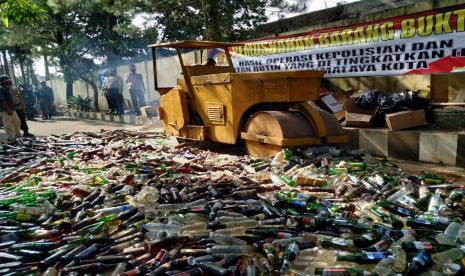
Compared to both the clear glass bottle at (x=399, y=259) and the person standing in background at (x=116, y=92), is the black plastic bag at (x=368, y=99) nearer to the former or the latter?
the clear glass bottle at (x=399, y=259)

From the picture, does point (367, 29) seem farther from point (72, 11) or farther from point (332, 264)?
point (72, 11)

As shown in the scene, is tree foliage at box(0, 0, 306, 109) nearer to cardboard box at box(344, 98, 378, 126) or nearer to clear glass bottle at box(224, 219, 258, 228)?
cardboard box at box(344, 98, 378, 126)

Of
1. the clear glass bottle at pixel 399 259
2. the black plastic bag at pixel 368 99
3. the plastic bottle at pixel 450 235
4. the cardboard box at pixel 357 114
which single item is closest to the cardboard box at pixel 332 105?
the cardboard box at pixel 357 114

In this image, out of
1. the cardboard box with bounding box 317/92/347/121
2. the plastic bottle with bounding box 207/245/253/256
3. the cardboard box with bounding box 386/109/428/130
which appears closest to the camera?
the plastic bottle with bounding box 207/245/253/256

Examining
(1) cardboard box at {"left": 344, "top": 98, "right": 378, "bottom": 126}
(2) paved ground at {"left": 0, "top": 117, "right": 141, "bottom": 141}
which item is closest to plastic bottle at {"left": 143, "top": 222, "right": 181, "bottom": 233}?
(1) cardboard box at {"left": 344, "top": 98, "right": 378, "bottom": 126}

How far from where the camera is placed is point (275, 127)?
611cm

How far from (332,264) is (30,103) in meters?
21.3

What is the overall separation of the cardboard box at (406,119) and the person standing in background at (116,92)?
41.7 feet

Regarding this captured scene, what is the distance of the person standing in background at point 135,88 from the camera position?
1612cm

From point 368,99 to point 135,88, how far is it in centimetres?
1143

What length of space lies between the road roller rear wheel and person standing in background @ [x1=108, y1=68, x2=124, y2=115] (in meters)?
11.3

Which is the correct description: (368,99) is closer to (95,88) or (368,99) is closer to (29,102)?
(95,88)

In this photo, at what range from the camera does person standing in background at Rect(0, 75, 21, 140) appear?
408 inches

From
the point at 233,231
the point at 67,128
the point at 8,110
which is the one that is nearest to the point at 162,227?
the point at 233,231
